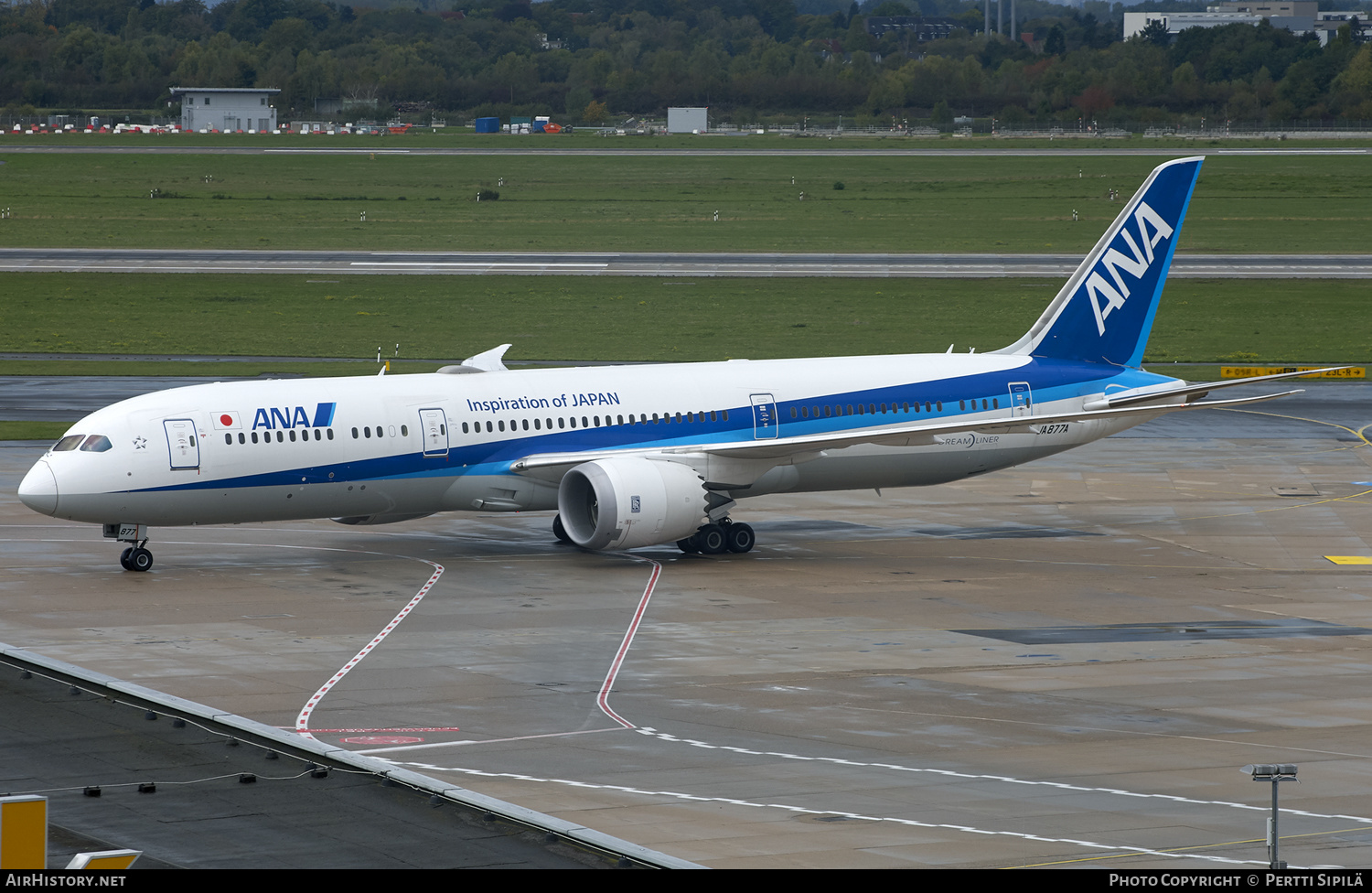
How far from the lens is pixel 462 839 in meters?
19.7

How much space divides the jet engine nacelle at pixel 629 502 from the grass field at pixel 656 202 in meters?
80.9

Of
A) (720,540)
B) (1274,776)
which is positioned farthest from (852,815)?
(720,540)

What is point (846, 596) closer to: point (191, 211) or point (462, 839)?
point (462, 839)

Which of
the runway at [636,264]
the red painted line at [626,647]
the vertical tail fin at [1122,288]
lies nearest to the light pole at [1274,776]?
the red painted line at [626,647]

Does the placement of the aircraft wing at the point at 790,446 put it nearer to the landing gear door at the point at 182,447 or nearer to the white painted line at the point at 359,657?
the white painted line at the point at 359,657

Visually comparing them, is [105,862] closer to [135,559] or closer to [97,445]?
[97,445]

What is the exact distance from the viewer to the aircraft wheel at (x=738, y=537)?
139 feet

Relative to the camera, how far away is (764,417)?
43000mm

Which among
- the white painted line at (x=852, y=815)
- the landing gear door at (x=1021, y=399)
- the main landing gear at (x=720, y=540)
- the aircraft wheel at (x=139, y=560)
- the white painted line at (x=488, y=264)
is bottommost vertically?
the main landing gear at (x=720, y=540)

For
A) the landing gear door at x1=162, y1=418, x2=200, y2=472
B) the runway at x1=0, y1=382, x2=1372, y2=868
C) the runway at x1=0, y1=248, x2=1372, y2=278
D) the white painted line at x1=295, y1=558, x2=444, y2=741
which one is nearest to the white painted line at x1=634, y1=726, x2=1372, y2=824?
the runway at x1=0, y1=382, x2=1372, y2=868

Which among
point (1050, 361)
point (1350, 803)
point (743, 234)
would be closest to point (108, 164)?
point (743, 234)

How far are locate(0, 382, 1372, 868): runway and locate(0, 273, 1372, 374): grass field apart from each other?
89.9 feet

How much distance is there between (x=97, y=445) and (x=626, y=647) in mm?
13098

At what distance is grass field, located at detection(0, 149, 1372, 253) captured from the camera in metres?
126
